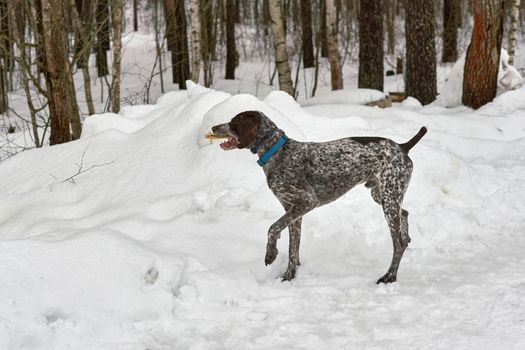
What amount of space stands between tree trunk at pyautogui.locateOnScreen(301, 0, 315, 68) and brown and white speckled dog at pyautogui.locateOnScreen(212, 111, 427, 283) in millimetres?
15506

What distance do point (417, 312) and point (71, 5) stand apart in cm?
984

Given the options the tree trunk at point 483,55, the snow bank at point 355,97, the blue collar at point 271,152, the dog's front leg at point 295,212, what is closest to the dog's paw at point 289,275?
the dog's front leg at point 295,212

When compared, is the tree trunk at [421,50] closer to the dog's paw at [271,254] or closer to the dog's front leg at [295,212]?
the dog's front leg at [295,212]


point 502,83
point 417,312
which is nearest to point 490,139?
point 502,83

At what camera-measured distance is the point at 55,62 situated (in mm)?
7773

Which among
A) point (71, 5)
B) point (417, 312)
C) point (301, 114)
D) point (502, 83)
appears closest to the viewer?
point (417, 312)

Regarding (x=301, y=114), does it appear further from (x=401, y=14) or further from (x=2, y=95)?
(x=401, y=14)

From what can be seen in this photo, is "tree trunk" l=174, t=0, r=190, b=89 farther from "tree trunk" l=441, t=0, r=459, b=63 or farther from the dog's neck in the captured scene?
the dog's neck

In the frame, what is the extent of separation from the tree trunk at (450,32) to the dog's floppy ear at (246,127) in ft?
51.6

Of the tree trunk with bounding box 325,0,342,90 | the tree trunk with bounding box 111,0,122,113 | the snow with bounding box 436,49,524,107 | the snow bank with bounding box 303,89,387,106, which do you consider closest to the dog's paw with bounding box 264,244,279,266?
the snow bank with bounding box 303,89,387,106

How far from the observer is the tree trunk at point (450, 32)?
18.4m

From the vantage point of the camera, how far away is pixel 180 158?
6590mm

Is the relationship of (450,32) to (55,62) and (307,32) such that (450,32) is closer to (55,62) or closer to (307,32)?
(307,32)

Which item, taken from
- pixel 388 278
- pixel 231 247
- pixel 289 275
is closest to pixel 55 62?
pixel 231 247
